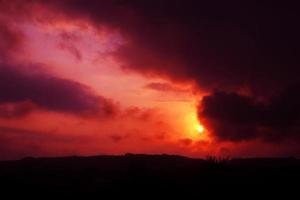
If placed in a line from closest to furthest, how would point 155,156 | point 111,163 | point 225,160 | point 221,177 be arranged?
point 221,177
point 225,160
point 111,163
point 155,156

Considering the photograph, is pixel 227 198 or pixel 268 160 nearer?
pixel 227 198

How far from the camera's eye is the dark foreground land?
24.6 m

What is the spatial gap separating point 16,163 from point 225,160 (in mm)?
13795

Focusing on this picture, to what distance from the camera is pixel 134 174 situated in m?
25.7

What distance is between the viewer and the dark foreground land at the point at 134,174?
24578 millimetres

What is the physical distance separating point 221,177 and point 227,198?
227cm

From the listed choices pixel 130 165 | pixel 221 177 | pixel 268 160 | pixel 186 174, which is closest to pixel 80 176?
pixel 130 165

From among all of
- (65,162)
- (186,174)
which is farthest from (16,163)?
(186,174)

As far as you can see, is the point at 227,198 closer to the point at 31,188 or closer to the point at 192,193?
the point at 192,193

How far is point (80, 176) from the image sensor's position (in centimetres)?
2669

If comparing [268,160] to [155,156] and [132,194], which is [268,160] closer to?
[155,156]

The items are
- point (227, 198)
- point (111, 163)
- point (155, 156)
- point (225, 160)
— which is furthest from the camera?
point (155, 156)

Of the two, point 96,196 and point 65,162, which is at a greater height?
point 65,162

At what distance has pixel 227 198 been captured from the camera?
2328cm
